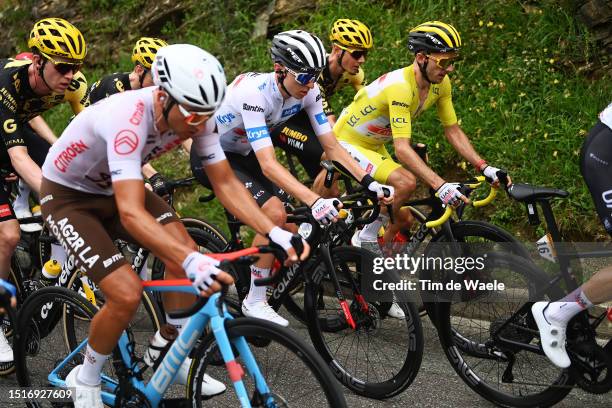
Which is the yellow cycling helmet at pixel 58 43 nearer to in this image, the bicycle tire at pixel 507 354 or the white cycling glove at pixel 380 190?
the white cycling glove at pixel 380 190

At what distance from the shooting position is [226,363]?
380 centimetres

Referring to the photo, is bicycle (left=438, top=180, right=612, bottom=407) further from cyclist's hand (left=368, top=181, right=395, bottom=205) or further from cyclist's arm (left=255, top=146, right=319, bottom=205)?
cyclist's arm (left=255, top=146, right=319, bottom=205)

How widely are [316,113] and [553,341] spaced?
2378 millimetres

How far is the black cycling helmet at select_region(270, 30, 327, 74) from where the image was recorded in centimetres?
552

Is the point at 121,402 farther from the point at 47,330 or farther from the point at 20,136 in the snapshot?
the point at 20,136

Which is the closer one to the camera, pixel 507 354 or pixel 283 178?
pixel 507 354

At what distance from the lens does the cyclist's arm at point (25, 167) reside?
211 inches

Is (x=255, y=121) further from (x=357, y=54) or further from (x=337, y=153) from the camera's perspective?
(x=357, y=54)

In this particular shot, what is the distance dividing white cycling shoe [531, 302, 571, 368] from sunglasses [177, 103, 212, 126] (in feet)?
7.28

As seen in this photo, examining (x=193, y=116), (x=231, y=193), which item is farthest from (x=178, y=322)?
(x=193, y=116)

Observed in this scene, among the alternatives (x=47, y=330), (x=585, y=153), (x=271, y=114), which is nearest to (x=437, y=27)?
(x=271, y=114)

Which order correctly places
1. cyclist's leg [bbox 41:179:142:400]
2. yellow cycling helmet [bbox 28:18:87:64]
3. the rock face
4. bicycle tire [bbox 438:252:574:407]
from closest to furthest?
cyclist's leg [bbox 41:179:142:400] < bicycle tire [bbox 438:252:574:407] < yellow cycling helmet [bbox 28:18:87:64] < the rock face

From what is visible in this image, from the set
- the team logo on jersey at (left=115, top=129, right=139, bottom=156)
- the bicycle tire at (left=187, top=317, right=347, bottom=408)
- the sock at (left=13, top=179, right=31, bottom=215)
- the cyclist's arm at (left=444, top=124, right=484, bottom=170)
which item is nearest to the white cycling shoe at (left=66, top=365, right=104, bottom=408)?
the bicycle tire at (left=187, top=317, right=347, bottom=408)

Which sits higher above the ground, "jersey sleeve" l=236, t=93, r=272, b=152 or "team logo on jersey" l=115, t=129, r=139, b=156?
"team logo on jersey" l=115, t=129, r=139, b=156
